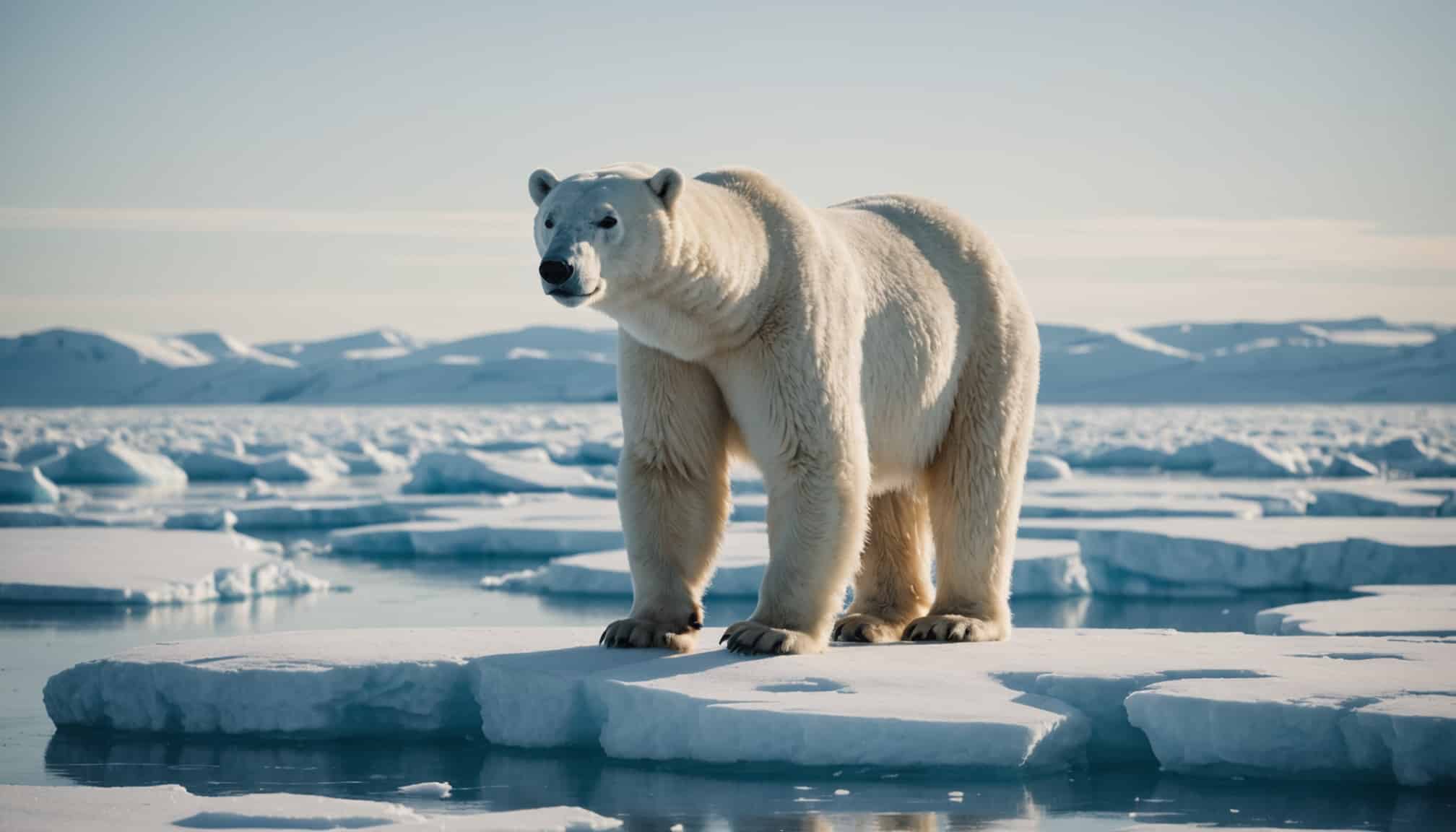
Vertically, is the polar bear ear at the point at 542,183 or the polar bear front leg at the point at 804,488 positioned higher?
the polar bear ear at the point at 542,183

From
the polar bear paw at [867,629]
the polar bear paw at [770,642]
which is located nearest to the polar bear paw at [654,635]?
the polar bear paw at [770,642]

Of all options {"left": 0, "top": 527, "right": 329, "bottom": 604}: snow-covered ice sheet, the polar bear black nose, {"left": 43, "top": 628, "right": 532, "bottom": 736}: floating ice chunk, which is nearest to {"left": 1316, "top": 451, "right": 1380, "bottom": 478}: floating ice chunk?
{"left": 0, "top": 527, "right": 329, "bottom": 604}: snow-covered ice sheet

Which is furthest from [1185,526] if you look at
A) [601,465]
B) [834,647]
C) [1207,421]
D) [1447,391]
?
[1447,391]

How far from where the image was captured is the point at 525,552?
1306 centimetres

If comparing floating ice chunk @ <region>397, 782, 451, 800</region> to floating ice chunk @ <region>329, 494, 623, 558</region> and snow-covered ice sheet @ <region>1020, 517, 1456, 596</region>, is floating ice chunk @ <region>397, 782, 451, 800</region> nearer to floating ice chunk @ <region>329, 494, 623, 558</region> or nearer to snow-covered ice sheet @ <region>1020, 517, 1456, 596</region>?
snow-covered ice sheet @ <region>1020, 517, 1456, 596</region>

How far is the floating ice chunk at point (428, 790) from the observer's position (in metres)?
3.89

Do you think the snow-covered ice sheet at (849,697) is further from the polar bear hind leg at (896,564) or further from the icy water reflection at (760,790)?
the polar bear hind leg at (896,564)

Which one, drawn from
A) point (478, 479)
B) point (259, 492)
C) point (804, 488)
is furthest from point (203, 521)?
point (804, 488)

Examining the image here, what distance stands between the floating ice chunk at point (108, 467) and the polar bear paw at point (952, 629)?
18240 millimetres

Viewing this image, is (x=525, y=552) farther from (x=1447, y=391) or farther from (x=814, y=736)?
(x=1447, y=391)

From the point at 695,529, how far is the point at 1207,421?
134 feet

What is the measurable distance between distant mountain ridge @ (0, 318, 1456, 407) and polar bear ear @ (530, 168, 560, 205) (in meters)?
61.4

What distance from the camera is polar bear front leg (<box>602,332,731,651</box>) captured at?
4.54m

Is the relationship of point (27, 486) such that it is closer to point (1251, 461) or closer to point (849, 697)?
point (1251, 461)
